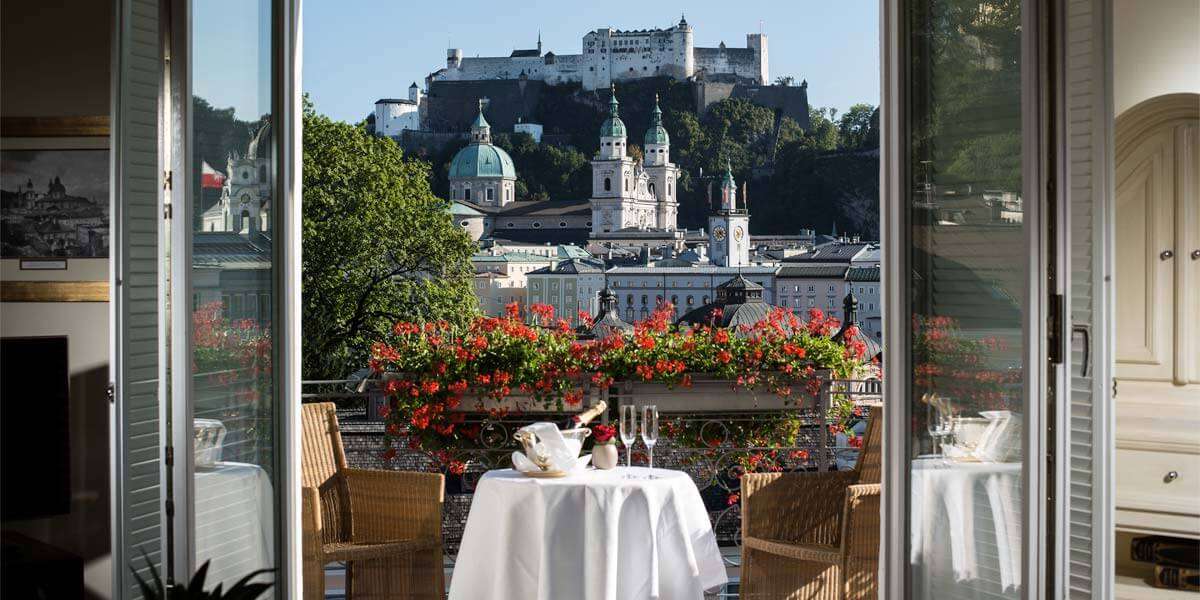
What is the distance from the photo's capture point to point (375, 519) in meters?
3.64

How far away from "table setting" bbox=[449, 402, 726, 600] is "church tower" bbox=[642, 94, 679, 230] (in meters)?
32.9

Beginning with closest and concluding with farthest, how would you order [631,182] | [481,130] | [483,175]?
1. [483,175]
2. [631,182]
3. [481,130]

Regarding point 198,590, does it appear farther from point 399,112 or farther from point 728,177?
point 728,177

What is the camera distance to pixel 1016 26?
6.97 feet

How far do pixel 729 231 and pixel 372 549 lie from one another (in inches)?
1244

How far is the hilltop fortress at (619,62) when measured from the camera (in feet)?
119

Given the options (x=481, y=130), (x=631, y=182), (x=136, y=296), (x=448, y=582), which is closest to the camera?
(x=136, y=296)

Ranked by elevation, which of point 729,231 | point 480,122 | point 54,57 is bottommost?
point 54,57

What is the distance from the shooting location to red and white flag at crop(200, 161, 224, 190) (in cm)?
229

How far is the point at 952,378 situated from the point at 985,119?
55 cm

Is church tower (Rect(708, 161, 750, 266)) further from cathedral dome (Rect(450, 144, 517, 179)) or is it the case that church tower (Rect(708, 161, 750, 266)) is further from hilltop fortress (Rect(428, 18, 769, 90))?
cathedral dome (Rect(450, 144, 517, 179))

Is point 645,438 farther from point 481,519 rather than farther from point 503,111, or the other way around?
point 503,111

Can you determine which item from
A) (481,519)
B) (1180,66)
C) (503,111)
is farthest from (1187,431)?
(503,111)

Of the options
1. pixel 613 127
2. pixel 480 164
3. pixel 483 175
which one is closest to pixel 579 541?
pixel 483 175
